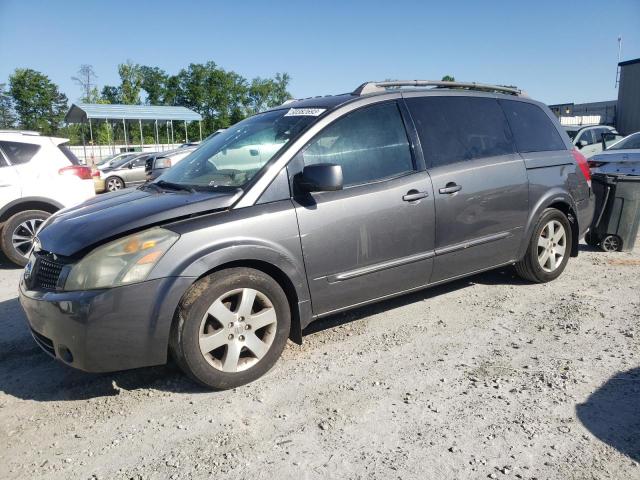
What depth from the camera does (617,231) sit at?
629 cm

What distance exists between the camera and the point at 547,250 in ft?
16.2

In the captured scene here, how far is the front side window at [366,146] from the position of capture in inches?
139

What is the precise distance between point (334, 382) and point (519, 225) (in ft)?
7.95

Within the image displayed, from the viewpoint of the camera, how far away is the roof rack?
399 cm

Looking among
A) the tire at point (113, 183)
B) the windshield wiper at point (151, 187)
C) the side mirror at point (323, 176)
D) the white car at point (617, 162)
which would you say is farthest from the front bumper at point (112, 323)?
the tire at point (113, 183)

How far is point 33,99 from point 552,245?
219ft

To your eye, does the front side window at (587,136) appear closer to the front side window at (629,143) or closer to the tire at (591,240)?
the front side window at (629,143)

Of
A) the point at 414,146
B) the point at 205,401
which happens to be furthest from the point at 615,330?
the point at 205,401

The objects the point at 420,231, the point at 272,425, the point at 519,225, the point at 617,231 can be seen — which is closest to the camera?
the point at 272,425

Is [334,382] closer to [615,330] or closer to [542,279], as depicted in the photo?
[615,330]

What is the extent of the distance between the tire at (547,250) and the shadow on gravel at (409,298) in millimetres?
189

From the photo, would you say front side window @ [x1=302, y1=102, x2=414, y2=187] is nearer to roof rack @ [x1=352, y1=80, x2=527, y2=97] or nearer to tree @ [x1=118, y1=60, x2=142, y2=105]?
roof rack @ [x1=352, y1=80, x2=527, y2=97]

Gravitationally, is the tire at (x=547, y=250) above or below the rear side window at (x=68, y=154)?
below

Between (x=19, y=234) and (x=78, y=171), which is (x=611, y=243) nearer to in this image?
(x=78, y=171)
